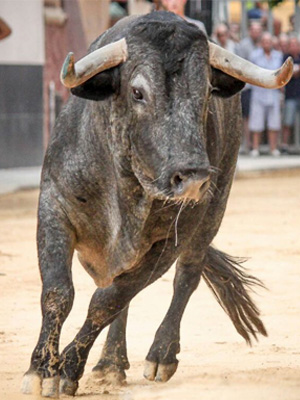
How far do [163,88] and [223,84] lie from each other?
0.61 m

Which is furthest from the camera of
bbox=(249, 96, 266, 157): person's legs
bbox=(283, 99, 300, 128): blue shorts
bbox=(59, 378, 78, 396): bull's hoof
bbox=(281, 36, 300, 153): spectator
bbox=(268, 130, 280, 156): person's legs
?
bbox=(283, 99, 300, 128): blue shorts

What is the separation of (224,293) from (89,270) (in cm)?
155

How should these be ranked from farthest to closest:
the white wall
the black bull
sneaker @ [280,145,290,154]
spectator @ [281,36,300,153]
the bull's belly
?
sneaker @ [280,145,290,154]
spectator @ [281,36,300,153]
the white wall
the bull's belly
the black bull

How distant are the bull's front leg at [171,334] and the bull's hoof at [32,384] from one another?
98 cm

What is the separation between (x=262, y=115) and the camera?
20891 millimetres

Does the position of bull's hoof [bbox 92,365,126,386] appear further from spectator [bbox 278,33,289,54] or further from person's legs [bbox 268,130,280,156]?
spectator [bbox 278,33,289,54]

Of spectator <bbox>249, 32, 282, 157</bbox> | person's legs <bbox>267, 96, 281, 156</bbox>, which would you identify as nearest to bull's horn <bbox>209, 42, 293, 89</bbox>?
spectator <bbox>249, 32, 282, 157</bbox>

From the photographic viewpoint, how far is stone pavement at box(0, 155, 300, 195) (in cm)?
1538

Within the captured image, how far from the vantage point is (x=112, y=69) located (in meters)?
5.43

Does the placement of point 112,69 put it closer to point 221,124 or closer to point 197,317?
point 221,124

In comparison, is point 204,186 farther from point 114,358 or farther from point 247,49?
point 247,49

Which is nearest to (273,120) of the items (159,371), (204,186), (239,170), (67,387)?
(239,170)

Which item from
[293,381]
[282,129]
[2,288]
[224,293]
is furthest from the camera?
[282,129]

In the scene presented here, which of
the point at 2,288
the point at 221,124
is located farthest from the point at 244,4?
the point at 221,124
